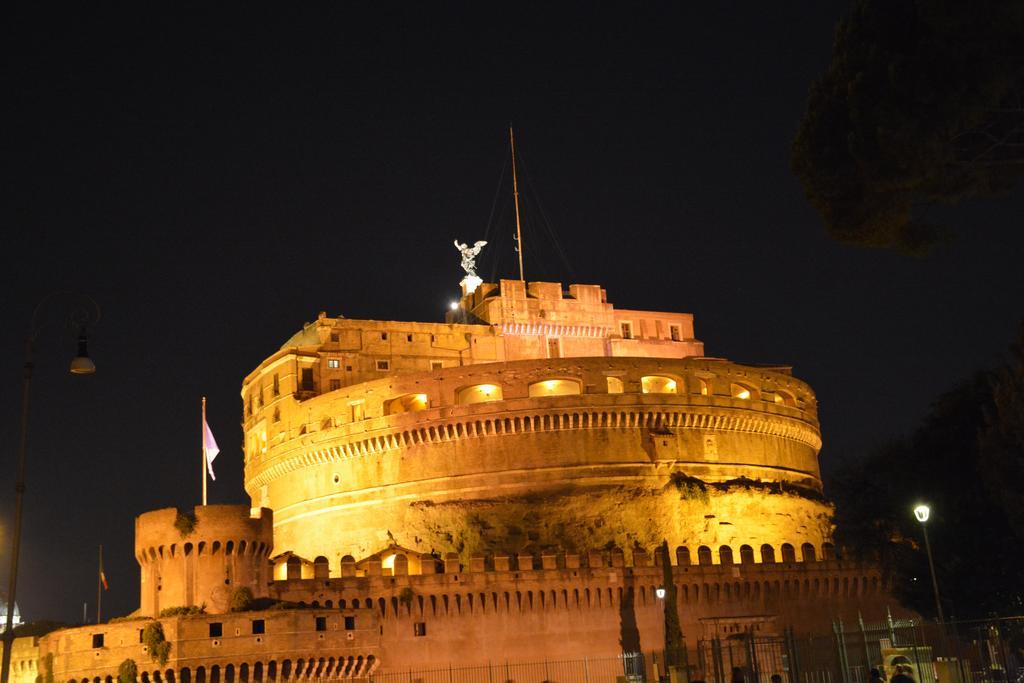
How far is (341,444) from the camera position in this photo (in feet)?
156

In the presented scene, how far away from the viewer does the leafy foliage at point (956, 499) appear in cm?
2464

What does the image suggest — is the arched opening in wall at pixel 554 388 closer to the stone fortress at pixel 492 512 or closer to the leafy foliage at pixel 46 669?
the stone fortress at pixel 492 512

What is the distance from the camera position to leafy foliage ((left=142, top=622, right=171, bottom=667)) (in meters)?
29.9

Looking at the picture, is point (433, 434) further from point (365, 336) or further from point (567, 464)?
point (365, 336)

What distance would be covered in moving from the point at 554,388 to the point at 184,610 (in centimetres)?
2008

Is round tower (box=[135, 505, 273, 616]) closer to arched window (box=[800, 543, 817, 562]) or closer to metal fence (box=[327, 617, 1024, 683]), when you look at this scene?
metal fence (box=[327, 617, 1024, 683])

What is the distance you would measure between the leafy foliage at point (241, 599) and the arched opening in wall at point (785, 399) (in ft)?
83.1

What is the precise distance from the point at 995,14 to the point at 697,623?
23.4m

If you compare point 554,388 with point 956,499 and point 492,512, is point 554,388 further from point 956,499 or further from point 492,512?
point 956,499

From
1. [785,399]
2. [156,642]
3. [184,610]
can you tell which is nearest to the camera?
[156,642]

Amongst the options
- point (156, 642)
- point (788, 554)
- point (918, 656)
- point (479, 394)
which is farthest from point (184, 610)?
point (479, 394)

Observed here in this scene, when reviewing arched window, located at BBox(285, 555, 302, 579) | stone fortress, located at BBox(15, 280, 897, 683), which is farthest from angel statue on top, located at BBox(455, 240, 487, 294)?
arched window, located at BBox(285, 555, 302, 579)

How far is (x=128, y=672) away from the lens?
29.8 m

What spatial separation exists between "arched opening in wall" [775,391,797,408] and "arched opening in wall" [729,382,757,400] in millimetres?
1129
